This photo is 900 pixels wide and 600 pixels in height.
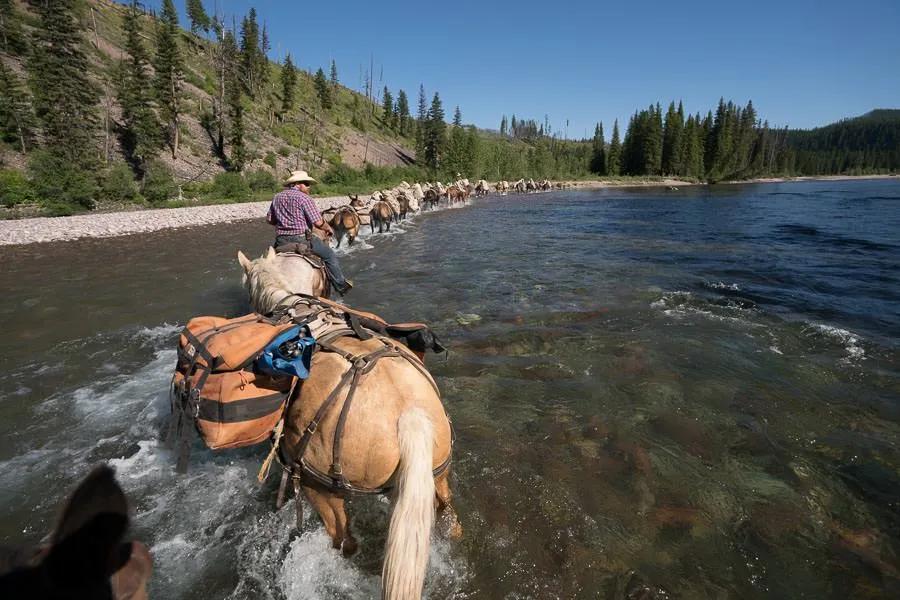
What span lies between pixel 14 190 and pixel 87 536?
1077 inches

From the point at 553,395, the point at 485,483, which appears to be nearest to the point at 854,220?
the point at 553,395

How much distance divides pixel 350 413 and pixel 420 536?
787 mm

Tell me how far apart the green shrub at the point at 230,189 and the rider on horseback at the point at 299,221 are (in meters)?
24.5

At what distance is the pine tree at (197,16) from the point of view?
7375 cm

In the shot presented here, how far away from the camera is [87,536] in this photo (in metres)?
0.90

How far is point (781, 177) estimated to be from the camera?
100 metres

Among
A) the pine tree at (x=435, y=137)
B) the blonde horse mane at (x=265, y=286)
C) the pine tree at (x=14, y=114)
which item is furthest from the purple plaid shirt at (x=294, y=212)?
the pine tree at (x=435, y=137)

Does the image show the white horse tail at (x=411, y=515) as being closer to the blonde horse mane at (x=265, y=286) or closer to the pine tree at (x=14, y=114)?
the blonde horse mane at (x=265, y=286)

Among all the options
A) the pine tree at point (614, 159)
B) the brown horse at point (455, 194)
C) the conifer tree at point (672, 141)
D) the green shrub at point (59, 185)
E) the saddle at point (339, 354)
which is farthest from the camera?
the pine tree at point (614, 159)

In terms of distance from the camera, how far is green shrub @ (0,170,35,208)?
1935cm

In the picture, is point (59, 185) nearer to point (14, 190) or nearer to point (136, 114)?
point (14, 190)

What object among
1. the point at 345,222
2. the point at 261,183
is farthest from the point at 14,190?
the point at 345,222

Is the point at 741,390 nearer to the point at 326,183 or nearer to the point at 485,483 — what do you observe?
the point at 485,483

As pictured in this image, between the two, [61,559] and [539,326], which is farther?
[539,326]
